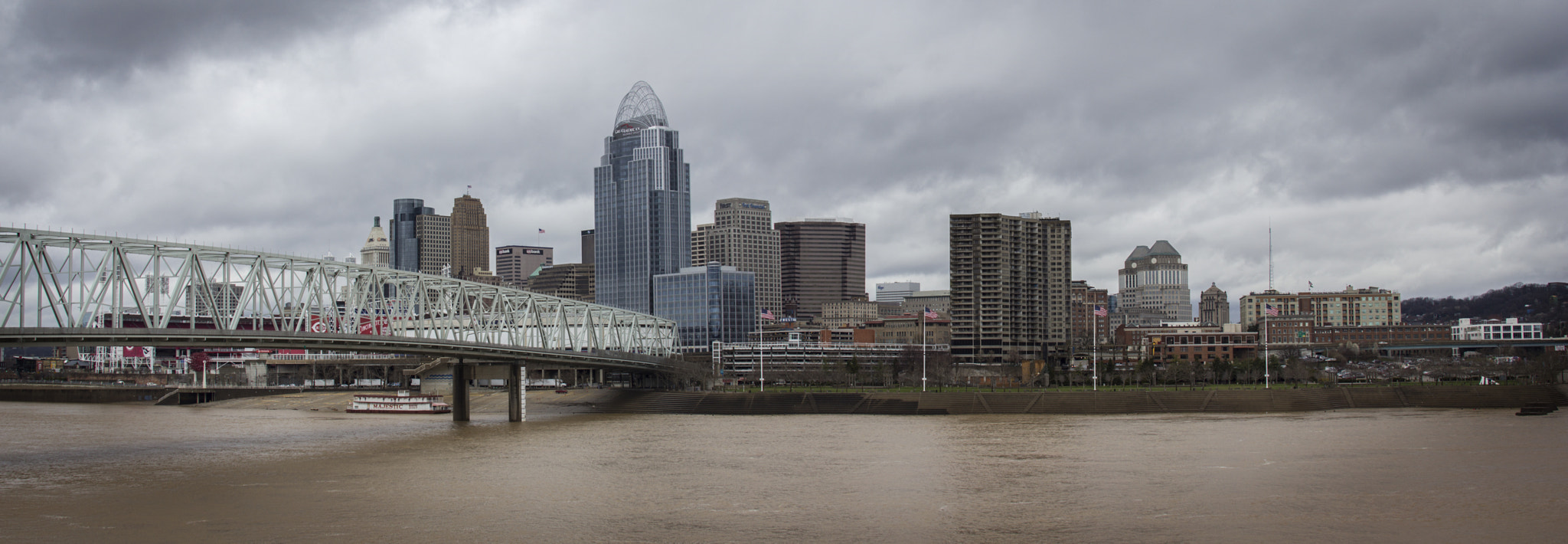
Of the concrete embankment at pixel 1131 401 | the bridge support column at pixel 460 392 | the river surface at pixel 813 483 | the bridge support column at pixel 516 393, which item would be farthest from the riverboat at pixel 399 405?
the river surface at pixel 813 483

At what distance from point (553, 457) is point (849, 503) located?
27325 mm

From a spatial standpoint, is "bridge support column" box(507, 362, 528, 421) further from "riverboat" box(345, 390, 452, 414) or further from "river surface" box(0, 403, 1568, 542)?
"riverboat" box(345, 390, 452, 414)

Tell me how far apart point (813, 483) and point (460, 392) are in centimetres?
6644

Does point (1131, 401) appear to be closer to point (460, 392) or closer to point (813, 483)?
point (813, 483)

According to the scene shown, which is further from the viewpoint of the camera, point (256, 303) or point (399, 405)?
point (399, 405)

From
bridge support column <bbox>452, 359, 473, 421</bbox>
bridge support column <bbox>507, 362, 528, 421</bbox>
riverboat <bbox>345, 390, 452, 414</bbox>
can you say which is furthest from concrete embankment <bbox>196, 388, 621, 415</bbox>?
bridge support column <bbox>452, 359, 473, 421</bbox>

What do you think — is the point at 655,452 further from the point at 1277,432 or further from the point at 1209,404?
the point at 1209,404

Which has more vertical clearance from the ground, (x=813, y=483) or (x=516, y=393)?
(x=516, y=393)

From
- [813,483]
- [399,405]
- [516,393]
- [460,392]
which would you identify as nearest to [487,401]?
[399,405]

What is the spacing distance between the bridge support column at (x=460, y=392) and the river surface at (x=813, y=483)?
1764 centimetres

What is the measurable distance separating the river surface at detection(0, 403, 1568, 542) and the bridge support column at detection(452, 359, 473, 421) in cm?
1764

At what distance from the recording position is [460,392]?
380 ft

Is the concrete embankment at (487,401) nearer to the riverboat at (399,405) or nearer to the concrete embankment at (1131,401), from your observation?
the riverboat at (399,405)

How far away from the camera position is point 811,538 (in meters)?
43.2
